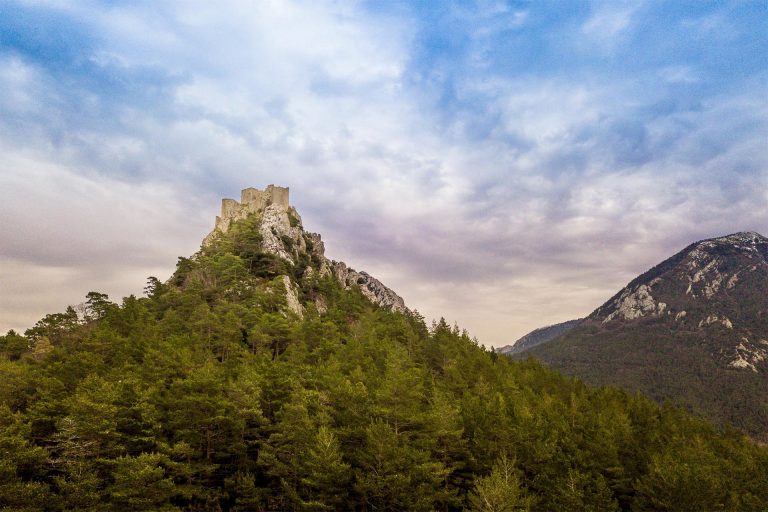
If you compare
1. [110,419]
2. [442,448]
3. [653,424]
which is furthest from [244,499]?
[653,424]

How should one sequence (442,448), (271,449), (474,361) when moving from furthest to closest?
(474,361) < (442,448) < (271,449)

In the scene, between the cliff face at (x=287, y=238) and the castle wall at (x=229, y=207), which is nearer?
the cliff face at (x=287, y=238)

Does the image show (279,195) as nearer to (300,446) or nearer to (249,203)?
(249,203)

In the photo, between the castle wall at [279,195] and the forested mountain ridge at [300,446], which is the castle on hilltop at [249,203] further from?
the forested mountain ridge at [300,446]

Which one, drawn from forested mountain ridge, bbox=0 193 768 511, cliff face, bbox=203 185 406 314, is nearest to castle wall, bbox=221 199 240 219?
cliff face, bbox=203 185 406 314

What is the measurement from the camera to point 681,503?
1318 inches

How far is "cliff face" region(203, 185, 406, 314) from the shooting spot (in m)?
108

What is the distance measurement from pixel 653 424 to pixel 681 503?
2788 centimetres

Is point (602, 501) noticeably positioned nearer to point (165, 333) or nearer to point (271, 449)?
point (271, 449)

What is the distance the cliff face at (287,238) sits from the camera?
353 feet

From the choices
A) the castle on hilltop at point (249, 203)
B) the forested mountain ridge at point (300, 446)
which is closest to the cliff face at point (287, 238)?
the castle on hilltop at point (249, 203)

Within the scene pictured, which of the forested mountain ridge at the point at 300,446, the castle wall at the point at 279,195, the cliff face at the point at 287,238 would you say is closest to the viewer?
the forested mountain ridge at the point at 300,446

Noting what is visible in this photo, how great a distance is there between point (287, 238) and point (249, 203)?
30803mm

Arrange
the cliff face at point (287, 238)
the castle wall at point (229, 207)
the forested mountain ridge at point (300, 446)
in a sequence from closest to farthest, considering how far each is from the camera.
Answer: the forested mountain ridge at point (300, 446), the cliff face at point (287, 238), the castle wall at point (229, 207)
